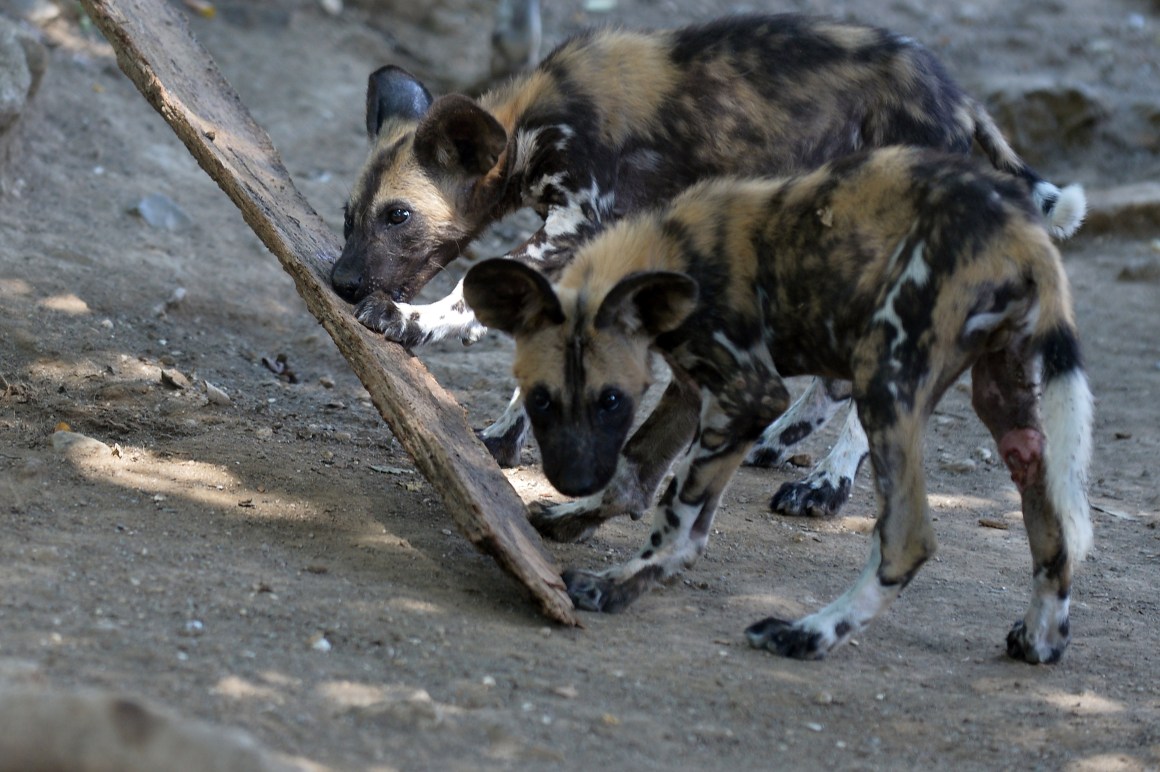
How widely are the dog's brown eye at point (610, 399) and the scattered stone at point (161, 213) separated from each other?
4.41 metres

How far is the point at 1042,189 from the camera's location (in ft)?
17.8

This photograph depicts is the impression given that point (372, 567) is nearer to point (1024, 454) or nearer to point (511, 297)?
point (511, 297)

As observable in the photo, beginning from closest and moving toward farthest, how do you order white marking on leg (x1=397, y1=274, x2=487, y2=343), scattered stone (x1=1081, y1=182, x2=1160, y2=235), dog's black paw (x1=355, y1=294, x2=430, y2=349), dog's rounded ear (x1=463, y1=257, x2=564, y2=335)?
1. dog's rounded ear (x1=463, y1=257, x2=564, y2=335)
2. dog's black paw (x1=355, y1=294, x2=430, y2=349)
3. white marking on leg (x1=397, y1=274, x2=487, y2=343)
4. scattered stone (x1=1081, y1=182, x2=1160, y2=235)

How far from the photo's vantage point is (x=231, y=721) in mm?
2938

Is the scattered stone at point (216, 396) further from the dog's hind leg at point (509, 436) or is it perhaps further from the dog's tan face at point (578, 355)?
the dog's tan face at point (578, 355)

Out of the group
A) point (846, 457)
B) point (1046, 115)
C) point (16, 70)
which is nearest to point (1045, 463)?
point (846, 457)

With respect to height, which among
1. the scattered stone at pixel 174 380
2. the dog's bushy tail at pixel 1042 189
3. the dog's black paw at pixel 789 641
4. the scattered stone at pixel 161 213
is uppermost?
the dog's bushy tail at pixel 1042 189

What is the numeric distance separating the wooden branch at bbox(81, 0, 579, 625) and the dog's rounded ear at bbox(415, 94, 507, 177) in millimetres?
575

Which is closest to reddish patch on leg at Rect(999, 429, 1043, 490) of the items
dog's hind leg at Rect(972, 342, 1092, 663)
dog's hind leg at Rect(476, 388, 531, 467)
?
dog's hind leg at Rect(972, 342, 1092, 663)

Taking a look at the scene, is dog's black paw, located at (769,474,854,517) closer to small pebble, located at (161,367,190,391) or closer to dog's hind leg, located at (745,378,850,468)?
dog's hind leg, located at (745,378,850,468)

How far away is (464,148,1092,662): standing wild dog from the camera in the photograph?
4.00 m

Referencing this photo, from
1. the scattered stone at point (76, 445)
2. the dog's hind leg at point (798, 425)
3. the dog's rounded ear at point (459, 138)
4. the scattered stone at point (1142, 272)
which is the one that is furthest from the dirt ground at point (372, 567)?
the dog's rounded ear at point (459, 138)

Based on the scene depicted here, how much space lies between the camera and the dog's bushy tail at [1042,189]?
195 inches

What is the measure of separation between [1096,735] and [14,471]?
3.50 m
